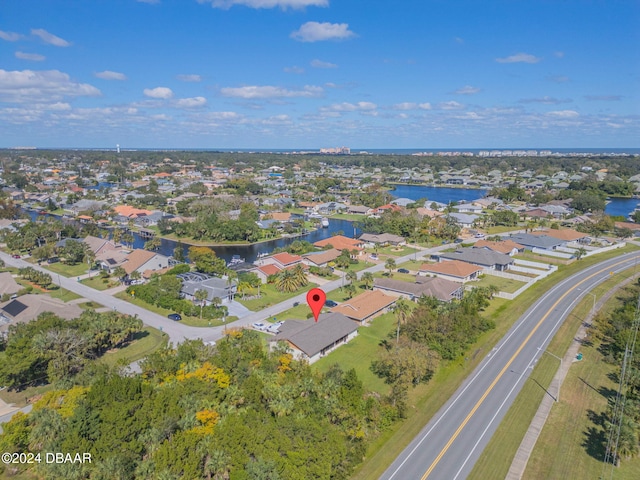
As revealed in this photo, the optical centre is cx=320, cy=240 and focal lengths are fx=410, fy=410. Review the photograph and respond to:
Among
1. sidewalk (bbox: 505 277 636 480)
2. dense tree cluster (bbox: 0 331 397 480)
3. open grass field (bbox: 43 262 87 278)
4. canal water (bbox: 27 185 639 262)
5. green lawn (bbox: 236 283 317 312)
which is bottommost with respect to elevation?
canal water (bbox: 27 185 639 262)

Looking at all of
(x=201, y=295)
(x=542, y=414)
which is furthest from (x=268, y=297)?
(x=542, y=414)

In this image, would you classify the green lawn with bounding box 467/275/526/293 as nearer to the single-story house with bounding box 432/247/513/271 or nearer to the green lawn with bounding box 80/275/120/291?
the single-story house with bounding box 432/247/513/271

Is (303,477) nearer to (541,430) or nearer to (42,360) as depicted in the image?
(541,430)

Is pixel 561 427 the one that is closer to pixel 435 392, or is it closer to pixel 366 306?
pixel 435 392

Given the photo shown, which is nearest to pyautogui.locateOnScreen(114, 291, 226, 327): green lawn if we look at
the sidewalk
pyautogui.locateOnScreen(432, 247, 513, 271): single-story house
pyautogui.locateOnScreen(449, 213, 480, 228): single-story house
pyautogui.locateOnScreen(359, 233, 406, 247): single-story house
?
the sidewalk

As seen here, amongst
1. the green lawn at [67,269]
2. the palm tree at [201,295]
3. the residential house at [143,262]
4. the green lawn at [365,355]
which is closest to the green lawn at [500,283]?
the green lawn at [365,355]

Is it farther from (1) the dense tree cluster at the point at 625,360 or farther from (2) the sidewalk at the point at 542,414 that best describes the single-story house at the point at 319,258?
(1) the dense tree cluster at the point at 625,360
